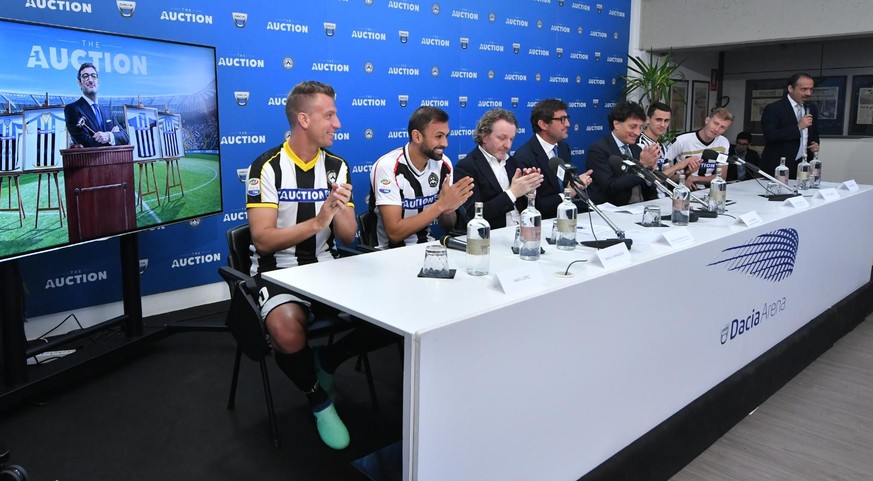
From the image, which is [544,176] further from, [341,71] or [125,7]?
[125,7]

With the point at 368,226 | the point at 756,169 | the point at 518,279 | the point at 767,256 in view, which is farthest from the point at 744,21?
the point at 518,279

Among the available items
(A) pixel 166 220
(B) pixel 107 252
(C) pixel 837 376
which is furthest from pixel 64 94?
(C) pixel 837 376

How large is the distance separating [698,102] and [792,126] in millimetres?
2700

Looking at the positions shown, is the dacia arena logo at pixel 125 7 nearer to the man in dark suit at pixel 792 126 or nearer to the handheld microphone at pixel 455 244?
the handheld microphone at pixel 455 244

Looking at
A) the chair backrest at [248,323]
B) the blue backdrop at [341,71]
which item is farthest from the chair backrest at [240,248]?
the blue backdrop at [341,71]

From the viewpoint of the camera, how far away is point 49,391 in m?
2.60

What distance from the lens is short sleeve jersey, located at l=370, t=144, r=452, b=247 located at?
111 inches

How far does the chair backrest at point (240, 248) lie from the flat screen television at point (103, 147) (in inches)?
29.2

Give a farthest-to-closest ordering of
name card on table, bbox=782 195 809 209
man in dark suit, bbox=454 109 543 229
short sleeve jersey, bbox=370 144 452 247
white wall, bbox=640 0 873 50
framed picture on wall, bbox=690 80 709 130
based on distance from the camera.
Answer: framed picture on wall, bbox=690 80 709 130, white wall, bbox=640 0 873 50, man in dark suit, bbox=454 109 543 229, name card on table, bbox=782 195 809 209, short sleeve jersey, bbox=370 144 452 247

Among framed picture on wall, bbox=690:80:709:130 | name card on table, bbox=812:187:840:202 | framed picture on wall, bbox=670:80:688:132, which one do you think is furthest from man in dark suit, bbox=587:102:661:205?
framed picture on wall, bbox=690:80:709:130

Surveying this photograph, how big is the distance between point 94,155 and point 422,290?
184cm

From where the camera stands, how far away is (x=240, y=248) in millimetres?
2469

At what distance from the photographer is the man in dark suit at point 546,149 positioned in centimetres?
332

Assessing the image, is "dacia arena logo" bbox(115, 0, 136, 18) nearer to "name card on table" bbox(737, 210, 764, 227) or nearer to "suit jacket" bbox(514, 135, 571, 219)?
"suit jacket" bbox(514, 135, 571, 219)
